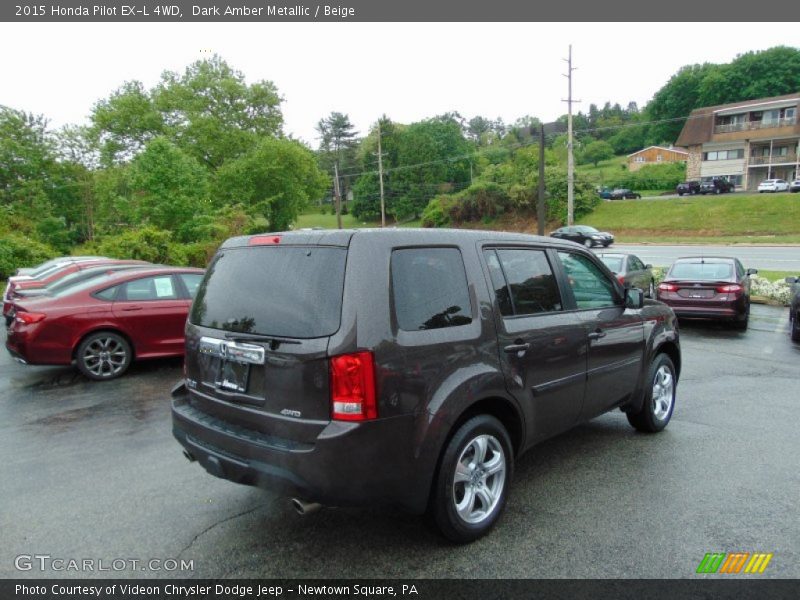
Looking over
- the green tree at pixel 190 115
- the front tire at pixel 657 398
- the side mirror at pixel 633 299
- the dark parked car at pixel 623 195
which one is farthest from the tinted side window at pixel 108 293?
the dark parked car at pixel 623 195

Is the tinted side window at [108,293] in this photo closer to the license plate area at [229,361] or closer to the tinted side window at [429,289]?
the license plate area at [229,361]

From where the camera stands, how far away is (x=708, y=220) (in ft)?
131

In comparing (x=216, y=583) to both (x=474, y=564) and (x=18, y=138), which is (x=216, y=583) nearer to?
(x=474, y=564)

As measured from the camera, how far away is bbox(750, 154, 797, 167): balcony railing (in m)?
54.5

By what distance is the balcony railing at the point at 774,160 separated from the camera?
179 ft

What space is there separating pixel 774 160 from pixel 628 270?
5644 centimetres

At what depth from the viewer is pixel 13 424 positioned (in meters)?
5.55

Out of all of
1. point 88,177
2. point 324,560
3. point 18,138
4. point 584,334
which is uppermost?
point 18,138

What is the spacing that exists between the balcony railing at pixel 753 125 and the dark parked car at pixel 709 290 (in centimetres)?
5755

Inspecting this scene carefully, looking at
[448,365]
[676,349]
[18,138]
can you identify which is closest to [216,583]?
[448,365]

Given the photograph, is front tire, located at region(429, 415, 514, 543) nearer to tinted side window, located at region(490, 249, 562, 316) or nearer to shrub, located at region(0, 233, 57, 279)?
tinted side window, located at region(490, 249, 562, 316)

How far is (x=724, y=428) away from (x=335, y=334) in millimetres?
4385

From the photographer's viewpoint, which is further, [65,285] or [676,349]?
[65,285]

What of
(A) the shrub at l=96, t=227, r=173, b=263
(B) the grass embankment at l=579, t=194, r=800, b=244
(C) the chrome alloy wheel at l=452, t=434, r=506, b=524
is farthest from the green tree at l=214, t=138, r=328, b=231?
(C) the chrome alloy wheel at l=452, t=434, r=506, b=524
